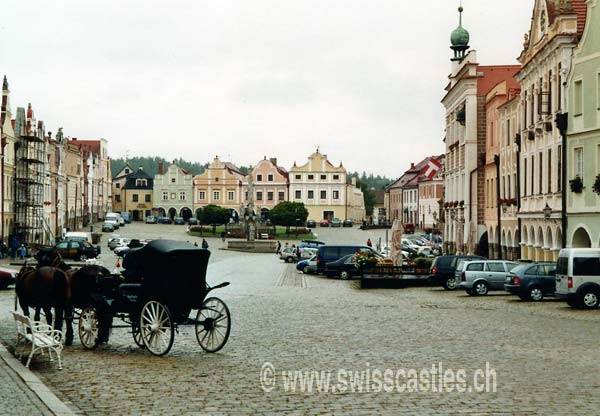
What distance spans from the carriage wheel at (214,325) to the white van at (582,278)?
1468 centimetres

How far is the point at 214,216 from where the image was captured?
385ft

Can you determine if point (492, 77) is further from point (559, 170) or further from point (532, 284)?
point (532, 284)

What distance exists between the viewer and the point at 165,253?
1770 centimetres

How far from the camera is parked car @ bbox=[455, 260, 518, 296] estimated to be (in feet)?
122

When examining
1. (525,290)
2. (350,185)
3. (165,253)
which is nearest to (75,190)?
(350,185)

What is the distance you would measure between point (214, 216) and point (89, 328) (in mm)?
99316

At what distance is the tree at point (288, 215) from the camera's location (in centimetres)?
11950

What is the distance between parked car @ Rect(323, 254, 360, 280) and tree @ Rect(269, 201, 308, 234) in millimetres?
65506

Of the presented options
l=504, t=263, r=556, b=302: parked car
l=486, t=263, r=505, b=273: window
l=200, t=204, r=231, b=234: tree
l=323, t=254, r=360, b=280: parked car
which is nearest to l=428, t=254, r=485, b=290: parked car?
l=486, t=263, r=505, b=273: window

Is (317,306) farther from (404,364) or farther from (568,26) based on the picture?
(568,26)

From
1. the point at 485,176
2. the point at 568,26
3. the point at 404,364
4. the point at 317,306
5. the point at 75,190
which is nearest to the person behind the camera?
the point at 404,364

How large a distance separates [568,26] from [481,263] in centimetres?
1279

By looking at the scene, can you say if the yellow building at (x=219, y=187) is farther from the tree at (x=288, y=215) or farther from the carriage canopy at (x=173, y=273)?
the carriage canopy at (x=173, y=273)

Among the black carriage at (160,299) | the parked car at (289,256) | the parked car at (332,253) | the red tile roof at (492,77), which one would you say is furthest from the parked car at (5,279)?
the red tile roof at (492,77)
